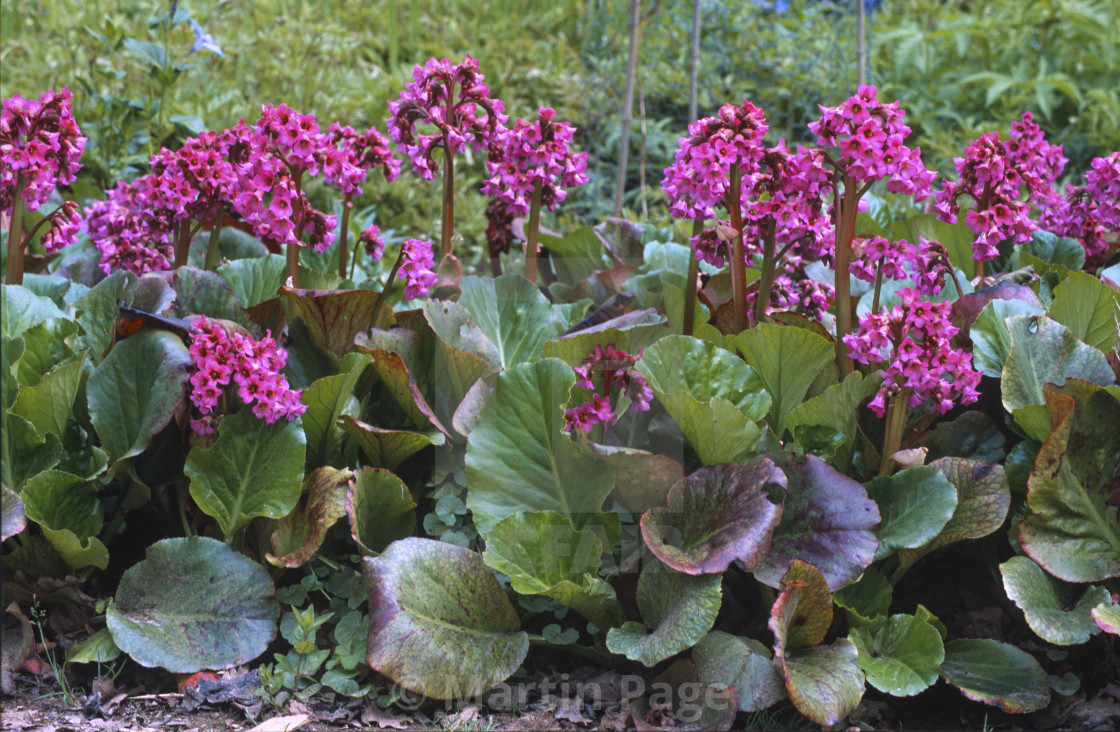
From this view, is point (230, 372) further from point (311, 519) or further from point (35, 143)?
point (35, 143)

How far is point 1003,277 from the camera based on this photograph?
193cm

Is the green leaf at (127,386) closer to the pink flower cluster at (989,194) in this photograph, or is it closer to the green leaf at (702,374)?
the green leaf at (702,374)

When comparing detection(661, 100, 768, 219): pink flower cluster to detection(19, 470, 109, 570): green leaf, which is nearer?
detection(19, 470, 109, 570): green leaf

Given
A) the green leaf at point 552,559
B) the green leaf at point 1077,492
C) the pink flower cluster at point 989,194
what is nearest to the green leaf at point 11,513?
the green leaf at point 552,559

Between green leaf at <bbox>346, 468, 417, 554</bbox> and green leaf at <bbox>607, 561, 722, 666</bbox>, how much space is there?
413mm

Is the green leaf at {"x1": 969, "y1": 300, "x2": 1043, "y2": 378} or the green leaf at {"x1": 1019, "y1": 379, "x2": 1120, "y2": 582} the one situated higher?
the green leaf at {"x1": 969, "y1": 300, "x2": 1043, "y2": 378}

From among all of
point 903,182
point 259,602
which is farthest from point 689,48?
point 259,602

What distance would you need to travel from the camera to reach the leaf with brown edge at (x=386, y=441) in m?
1.63

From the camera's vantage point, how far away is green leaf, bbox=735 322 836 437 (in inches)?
63.3

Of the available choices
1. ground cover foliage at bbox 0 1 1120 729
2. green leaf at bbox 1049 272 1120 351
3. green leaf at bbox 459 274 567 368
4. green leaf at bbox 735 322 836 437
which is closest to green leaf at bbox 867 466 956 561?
ground cover foliage at bbox 0 1 1120 729

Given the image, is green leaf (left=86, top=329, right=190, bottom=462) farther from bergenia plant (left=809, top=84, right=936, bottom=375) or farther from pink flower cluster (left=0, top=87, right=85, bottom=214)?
bergenia plant (left=809, top=84, right=936, bottom=375)

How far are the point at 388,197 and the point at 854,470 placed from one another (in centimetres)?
302

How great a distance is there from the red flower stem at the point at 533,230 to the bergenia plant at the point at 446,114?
0.14 m

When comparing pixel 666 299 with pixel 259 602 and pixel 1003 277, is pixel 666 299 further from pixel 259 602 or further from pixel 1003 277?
pixel 259 602
